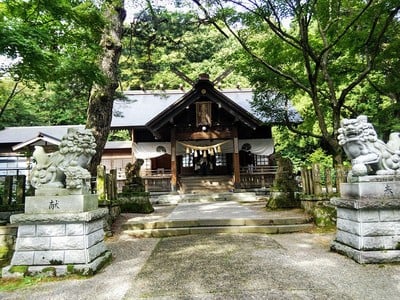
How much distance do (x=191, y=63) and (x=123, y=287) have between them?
26695mm

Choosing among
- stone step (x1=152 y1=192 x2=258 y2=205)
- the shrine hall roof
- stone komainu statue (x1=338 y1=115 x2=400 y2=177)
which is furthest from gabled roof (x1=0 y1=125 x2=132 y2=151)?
stone komainu statue (x1=338 y1=115 x2=400 y2=177)

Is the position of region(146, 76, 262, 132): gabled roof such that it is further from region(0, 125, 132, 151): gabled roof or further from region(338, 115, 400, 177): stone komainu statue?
region(338, 115, 400, 177): stone komainu statue

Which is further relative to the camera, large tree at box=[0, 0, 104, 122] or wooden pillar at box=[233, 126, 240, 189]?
wooden pillar at box=[233, 126, 240, 189]

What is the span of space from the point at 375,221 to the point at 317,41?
7.09m

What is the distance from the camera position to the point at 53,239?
156 inches

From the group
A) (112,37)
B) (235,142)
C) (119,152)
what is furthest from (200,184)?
(112,37)

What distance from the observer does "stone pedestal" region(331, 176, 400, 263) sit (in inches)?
159

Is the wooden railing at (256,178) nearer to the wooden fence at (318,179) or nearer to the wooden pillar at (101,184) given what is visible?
the wooden fence at (318,179)

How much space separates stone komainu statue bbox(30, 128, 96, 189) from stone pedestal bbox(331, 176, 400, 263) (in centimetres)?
390

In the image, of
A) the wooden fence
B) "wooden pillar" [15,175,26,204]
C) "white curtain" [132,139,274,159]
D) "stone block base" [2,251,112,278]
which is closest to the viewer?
"stone block base" [2,251,112,278]

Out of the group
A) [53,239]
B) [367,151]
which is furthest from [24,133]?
[367,151]

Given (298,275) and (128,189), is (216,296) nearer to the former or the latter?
(298,275)

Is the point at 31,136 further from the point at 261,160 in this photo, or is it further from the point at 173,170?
the point at 261,160

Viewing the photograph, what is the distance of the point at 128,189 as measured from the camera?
9641 mm
